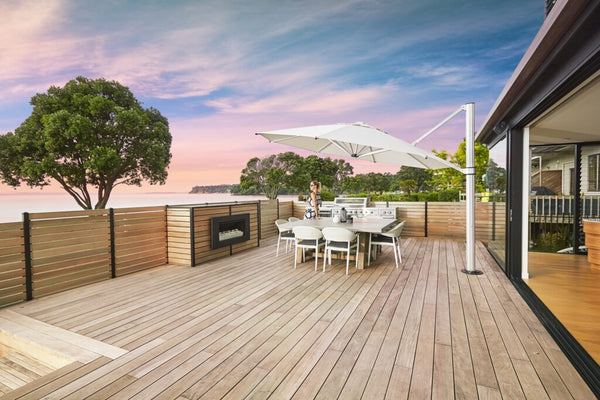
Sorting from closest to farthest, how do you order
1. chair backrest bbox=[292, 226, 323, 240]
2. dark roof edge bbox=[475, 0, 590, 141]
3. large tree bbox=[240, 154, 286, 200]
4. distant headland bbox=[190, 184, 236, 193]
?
dark roof edge bbox=[475, 0, 590, 141]
chair backrest bbox=[292, 226, 323, 240]
distant headland bbox=[190, 184, 236, 193]
large tree bbox=[240, 154, 286, 200]

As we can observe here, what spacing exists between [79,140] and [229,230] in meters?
8.45

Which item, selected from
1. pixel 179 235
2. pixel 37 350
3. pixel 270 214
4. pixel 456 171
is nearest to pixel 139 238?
pixel 179 235

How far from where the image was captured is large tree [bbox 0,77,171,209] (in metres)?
10.6

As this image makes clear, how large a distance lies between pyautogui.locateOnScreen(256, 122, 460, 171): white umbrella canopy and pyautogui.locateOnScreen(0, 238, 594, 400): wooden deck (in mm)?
2034

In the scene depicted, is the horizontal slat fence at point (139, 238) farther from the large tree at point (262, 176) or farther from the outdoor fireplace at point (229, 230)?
the large tree at point (262, 176)

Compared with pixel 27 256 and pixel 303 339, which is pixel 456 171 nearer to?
pixel 303 339

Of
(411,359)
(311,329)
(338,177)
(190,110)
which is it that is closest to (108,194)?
(190,110)

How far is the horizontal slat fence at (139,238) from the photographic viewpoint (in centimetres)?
473

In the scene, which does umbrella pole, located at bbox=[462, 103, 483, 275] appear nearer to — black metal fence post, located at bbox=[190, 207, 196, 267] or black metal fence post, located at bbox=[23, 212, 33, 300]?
black metal fence post, located at bbox=[190, 207, 196, 267]

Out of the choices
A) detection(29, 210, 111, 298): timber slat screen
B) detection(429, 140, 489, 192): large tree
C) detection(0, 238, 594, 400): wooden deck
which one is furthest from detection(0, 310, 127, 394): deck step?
detection(429, 140, 489, 192): large tree

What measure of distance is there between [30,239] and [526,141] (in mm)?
6911

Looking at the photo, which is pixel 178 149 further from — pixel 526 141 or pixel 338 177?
pixel 338 177

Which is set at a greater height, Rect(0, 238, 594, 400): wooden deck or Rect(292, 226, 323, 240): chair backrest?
Rect(292, 226, 323, 240): chair backrest

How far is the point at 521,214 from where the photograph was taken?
14.2 ft
